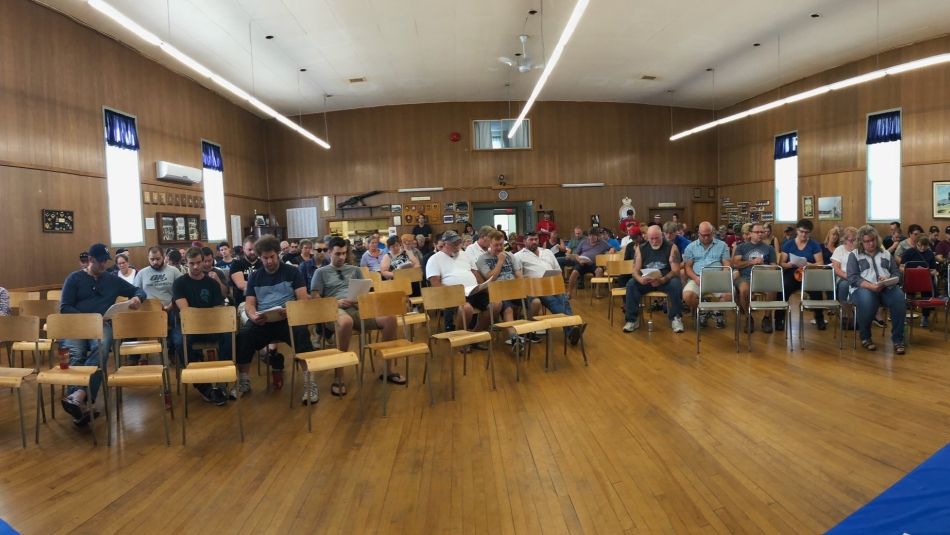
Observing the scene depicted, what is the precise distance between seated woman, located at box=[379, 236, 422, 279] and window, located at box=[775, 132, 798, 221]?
35.5ft

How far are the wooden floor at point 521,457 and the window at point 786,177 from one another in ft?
33.2

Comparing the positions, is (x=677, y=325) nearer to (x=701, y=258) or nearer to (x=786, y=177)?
(x=701, y=258)

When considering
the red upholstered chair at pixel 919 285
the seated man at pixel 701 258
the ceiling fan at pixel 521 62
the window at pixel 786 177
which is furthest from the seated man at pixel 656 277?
the window at pixel 786 177

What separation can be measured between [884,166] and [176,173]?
14629 millimetres

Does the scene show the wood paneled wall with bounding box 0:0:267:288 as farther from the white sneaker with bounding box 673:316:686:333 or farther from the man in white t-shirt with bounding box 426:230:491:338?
the white sneaker with bounding box 673:316:686:333

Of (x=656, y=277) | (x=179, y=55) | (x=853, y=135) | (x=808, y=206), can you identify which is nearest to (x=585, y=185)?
(x=808, y=206)

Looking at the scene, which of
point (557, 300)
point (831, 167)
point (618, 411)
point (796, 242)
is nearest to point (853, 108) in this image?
point (831, 167)

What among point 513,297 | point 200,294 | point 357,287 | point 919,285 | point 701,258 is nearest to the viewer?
point 200,294

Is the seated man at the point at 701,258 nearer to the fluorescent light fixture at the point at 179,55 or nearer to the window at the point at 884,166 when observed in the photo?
the fluorescent light fixture at the point at 179,55

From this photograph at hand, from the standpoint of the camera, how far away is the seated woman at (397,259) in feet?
23.8

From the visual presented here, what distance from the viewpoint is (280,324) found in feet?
15.2

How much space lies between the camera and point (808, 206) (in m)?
13.2

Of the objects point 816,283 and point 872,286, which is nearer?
point 872,286

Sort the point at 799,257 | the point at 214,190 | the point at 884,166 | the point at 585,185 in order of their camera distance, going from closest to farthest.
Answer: the point at 799,257, the point at 884,166, the point at 214,190, the point at 585,185
